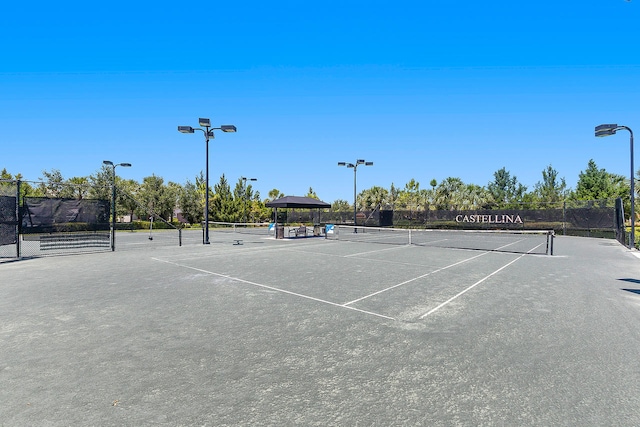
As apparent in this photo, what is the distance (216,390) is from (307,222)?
4566 cm

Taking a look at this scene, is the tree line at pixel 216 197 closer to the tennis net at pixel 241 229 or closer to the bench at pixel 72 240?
the tennis net at pixel 241 229

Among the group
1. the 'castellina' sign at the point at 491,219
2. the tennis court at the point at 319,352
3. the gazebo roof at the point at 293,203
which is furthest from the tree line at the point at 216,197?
the tennis court at the point at 319,352

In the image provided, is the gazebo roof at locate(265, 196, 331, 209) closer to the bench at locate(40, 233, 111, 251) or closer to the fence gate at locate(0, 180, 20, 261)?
the bench at locate(40, 233, 111, 251)

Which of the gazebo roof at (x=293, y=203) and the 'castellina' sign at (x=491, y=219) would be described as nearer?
the gazebo roof at (x=293, y=203)

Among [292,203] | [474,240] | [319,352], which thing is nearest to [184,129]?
[292,203]

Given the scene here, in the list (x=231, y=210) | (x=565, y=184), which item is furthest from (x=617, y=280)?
(x=565, y=184)

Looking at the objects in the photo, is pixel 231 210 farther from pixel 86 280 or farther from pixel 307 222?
pixel 86 280

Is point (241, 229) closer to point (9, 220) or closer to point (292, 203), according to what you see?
point (292, 203)

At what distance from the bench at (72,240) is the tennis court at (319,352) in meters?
7.44

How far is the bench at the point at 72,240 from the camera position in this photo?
1527 cm

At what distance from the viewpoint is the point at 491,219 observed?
110 feet

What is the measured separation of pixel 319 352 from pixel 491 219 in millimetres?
33642

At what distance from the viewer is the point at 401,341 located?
4676 mm

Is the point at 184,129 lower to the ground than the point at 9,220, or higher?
higher
